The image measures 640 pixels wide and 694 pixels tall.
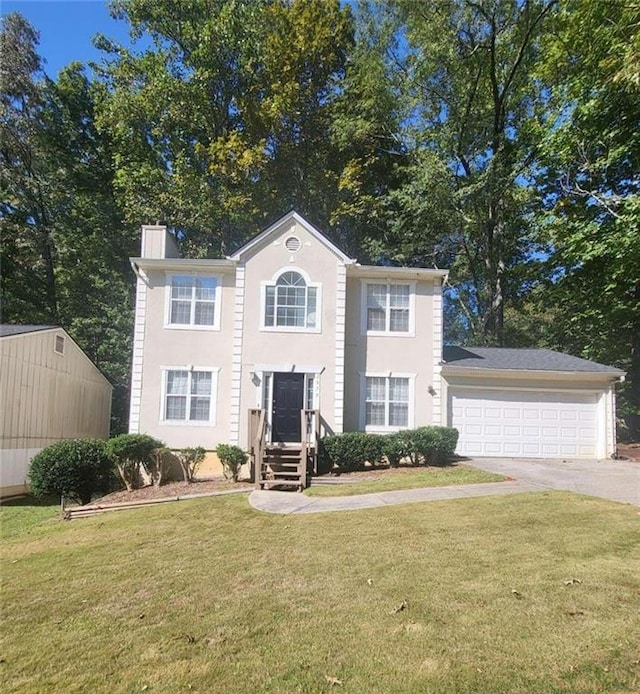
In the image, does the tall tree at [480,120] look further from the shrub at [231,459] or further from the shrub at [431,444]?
the shrub at [231,459]

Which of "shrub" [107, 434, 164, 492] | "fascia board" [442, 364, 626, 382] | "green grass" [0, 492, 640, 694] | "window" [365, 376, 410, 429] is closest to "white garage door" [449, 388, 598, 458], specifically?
"fascia board" [442, 364, 626, 382]

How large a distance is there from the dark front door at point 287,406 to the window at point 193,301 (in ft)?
8.90

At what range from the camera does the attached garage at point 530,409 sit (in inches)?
601

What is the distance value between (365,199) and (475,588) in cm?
2025

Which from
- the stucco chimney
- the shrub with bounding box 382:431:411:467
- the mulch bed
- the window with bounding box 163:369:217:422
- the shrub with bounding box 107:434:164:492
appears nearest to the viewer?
the mulch bed

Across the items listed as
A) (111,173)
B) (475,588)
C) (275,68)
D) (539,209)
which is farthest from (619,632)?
(111,173)

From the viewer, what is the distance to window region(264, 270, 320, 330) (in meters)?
14.8

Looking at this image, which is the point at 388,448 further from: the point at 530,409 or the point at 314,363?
the point at 530,409

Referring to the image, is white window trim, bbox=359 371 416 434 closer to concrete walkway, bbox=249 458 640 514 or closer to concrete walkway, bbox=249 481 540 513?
concrete walkway, bbox=249 458 640 514

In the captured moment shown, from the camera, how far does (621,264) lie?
17.6 meters

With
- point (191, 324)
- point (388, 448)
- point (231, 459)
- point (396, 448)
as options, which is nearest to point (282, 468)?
point (231, 459)

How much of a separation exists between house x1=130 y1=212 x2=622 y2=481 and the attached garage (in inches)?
1.2

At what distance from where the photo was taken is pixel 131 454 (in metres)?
12.2

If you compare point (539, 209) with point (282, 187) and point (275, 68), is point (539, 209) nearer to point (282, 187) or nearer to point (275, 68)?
point (282, 187)
